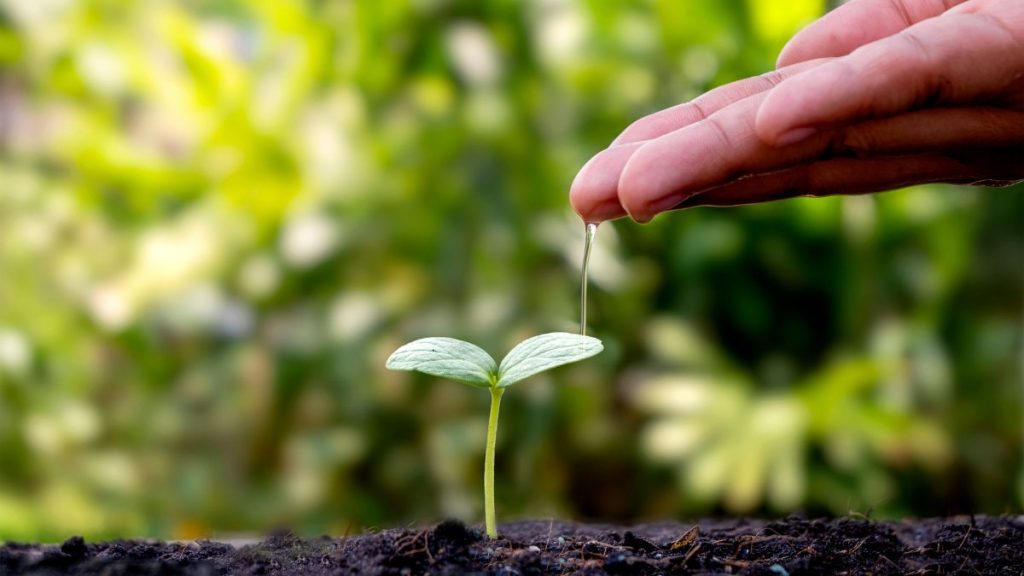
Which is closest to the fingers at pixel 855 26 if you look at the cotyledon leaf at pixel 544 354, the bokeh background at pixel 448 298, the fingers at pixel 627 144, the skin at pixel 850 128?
the skin at pixel 850 128

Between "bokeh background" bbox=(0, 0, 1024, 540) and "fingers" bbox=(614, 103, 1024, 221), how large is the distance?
130cm

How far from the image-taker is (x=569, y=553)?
667 millimetres

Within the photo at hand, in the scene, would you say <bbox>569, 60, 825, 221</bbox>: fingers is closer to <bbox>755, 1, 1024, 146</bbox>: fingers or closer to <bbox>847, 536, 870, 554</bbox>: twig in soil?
<bbox>755, 1, 1024, 146</bbox>: fingers

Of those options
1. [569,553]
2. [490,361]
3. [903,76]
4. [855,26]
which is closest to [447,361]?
[490,361]

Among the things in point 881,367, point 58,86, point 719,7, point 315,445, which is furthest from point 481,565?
point 58,86

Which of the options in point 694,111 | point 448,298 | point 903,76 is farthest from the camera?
point 448,298

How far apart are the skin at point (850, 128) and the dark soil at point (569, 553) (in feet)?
0.88

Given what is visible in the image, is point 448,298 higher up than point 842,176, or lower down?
higher up

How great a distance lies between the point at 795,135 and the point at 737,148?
70 mm

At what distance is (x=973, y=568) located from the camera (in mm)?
690

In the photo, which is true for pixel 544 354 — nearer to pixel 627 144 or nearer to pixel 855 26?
pixel 627 144

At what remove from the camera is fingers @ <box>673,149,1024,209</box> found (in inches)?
32.5

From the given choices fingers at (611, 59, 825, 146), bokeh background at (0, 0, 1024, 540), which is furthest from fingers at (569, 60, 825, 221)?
bokeh background at (0, 0, 1024, 540)

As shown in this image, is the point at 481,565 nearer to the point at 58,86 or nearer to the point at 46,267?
the point at 46,267
